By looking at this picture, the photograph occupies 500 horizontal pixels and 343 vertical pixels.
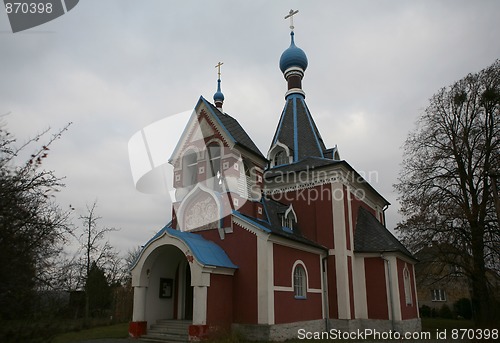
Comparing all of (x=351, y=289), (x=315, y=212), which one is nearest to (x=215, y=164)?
(x=315, y=212)

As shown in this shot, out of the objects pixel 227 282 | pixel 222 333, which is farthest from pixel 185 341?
pixel 227 282

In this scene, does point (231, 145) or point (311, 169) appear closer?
point (231, 145)

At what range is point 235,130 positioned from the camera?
59.1ft

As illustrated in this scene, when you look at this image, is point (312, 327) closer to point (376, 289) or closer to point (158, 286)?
point (376, 289)

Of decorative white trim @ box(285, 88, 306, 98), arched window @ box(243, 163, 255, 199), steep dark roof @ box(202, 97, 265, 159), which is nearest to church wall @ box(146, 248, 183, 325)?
arched window @ box(243, 163, 255, 199)

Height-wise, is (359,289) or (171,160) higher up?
(171,160)

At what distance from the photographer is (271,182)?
20.7 m

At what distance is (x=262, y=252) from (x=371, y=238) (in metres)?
7.43

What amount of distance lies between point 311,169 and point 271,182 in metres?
2.36

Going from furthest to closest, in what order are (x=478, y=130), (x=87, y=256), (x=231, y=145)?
(x=87, y=256) < (x=478, y=130) < (x=231, y=145)

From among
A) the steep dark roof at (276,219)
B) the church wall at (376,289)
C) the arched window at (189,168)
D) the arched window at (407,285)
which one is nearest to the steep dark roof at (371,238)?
the church wall at (376,289)

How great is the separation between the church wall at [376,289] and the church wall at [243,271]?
6.72 metres

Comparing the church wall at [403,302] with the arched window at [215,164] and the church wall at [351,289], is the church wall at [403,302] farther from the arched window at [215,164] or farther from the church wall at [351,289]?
the arched window at [215,164]

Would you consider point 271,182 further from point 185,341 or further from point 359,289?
point 185,341
